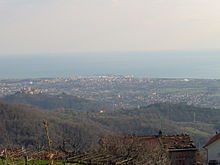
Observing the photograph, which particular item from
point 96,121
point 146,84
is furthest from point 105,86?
point 96,121

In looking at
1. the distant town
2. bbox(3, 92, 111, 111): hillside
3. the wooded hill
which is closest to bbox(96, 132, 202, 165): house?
the wooded hill

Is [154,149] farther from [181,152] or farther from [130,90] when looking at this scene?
[130,90]

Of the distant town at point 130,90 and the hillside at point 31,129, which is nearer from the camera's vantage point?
the hillside at point 31,129

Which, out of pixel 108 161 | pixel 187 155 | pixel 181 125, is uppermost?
pixel 108 161

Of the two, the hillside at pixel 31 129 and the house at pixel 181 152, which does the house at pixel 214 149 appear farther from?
the hillside at pixel 31 129

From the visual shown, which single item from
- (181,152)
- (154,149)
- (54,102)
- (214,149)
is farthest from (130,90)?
(154,149)

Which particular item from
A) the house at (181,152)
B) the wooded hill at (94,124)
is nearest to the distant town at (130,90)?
the wooded hill at (94,124)

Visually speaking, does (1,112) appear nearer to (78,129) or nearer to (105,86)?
(78,129)
